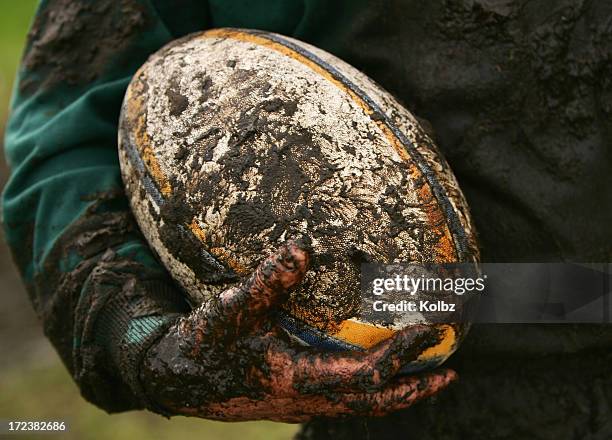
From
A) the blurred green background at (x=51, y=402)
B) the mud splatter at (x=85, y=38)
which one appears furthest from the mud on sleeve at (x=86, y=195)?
the blurred green background at (x=51, y=402)

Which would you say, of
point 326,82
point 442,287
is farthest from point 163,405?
point 326,82

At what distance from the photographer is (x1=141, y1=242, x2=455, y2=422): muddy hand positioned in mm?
1244

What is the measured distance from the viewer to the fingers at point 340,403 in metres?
1.32

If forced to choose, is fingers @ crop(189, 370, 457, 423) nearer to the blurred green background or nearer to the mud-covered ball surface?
the mud-covered ball surface

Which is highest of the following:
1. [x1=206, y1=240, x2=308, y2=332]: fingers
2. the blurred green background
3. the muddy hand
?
[x1=206, y1=240, x2=308, y2=332]: fingers

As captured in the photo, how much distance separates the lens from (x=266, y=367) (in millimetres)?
1290

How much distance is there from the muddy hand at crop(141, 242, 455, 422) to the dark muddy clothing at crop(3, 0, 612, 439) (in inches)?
4.2

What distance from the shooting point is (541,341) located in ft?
5.11

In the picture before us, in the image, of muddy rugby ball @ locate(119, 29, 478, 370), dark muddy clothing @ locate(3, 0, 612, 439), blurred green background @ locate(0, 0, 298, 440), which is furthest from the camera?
blurred green background @ locate(0, 0, 298, 440)

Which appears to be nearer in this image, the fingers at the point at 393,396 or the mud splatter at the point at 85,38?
the fingers at the point at 393,396

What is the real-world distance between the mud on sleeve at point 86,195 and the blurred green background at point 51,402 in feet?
6.52

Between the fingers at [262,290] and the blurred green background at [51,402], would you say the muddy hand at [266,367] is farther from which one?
the blurred green background at [51,402]

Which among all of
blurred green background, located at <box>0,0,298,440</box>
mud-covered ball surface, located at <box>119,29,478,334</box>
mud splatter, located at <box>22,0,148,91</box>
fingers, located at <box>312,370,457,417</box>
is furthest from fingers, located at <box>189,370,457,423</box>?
blurred green background, located at <box>0,0,298,440</box>

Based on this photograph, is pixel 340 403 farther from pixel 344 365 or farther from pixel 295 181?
pixel 295 181
